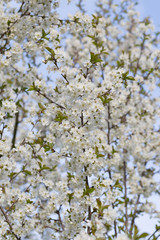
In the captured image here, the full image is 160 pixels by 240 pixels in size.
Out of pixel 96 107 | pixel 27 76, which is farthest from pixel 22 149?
pixel 27 76

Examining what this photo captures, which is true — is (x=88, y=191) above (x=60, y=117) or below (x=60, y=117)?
below

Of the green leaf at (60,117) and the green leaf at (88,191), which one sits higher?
the green leaf at (60,117)

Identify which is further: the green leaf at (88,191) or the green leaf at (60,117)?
the green leaf at (60,117)

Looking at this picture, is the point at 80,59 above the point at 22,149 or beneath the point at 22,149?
above

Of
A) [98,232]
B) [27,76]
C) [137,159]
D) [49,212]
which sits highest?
[27,76]

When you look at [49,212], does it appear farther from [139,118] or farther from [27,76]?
[139,118]

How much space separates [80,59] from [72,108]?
4732mm

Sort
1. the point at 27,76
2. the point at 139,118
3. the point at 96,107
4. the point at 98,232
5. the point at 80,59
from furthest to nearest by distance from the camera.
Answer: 1. the point at 80,59
2. the point at 139,118
3. the point at 27,76
4. the point at 96,107
5. the point at 98,232

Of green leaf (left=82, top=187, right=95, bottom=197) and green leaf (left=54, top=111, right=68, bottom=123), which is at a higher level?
green leaf (left=54, top=111, right=68, bottom=123)

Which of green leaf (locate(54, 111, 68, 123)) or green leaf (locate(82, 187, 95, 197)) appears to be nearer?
green leaf (locate(82, 187, 95, 197))

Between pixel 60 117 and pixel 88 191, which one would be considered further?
pixel 60 117

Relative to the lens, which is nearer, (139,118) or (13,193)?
(13,193)

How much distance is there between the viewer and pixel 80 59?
8203 mm

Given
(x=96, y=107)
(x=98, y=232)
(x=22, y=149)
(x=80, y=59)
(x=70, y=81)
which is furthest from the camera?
(x=80, y=59)
